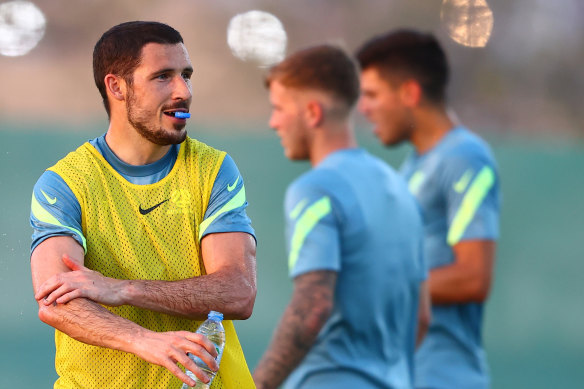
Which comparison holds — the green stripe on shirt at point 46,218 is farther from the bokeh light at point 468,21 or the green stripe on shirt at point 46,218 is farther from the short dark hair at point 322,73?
the bokeh light at point 468,21

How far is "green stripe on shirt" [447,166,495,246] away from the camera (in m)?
4.34

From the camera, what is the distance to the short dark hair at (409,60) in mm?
4770

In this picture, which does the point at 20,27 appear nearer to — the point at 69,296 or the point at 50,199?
the point at 50,199

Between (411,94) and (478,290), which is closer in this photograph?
(478,290)

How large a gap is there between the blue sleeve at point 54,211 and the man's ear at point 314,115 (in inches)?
58.6

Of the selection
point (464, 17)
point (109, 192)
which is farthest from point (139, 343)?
point (464, 17)

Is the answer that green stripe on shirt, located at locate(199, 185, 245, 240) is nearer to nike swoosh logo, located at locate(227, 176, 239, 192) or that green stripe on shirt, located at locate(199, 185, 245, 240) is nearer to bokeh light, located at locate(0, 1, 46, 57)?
nike swoosh logo, located at locate(227, 176, 239, 192)

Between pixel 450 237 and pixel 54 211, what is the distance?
2.19 meters

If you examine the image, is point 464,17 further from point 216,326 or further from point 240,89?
point 216,326

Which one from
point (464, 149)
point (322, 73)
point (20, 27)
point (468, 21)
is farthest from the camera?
point (468, 21)

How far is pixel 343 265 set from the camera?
362 cm

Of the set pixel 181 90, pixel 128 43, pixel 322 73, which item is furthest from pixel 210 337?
pixel 322 73

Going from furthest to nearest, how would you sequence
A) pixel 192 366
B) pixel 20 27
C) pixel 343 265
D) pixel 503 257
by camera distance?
1. pixel 503 257
2. pixel 20 27
3. pixel 343 265
4. pixel 192 366

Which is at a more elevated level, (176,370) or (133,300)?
(133,300)
